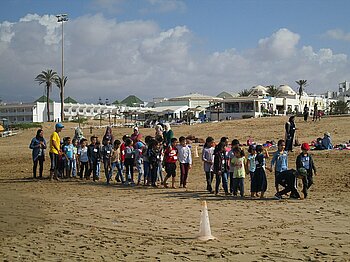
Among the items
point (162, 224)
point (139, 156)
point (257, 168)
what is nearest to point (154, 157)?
point (139, 156)

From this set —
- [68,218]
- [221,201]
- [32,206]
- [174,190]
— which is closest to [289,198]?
[221,201]

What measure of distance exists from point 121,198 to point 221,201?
2756mm

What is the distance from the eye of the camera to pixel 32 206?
11.4m

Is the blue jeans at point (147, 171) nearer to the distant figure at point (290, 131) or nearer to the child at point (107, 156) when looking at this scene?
the child at point (107, 156)

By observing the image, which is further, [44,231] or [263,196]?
[263,196]

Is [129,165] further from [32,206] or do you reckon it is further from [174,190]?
[32,206]

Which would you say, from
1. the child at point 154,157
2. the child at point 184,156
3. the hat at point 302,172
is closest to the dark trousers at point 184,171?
the child at point 184,156

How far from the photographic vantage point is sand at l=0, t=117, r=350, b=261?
7.12 m

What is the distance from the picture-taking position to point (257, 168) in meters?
12.2

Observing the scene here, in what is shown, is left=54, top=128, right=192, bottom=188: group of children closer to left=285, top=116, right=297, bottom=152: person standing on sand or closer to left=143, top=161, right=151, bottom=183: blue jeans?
left=143, top=161, right=151, bottom=183: blue jeans

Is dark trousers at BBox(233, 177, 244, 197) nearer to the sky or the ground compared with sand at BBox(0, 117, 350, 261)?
nearer to the sky

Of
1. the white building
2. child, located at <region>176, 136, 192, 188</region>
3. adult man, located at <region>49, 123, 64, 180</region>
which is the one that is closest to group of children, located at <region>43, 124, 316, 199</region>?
child, located at <region>176, 136, 192, 188</region>

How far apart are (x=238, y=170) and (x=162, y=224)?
3.90 m

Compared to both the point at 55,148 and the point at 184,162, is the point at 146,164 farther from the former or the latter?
the point at 55,148
